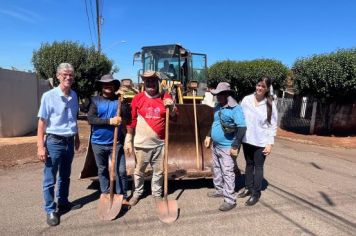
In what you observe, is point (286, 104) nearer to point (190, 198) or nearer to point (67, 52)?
point (67, 52)

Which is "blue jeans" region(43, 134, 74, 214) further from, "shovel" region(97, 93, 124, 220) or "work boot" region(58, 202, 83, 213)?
"shovel" region(97, 93, 124, 220)

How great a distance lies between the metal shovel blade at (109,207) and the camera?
182 inches

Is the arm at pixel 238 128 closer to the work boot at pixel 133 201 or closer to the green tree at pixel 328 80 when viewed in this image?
the work boot at pixel 133 201

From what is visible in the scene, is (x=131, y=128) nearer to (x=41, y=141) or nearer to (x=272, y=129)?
(x=41, y=141)

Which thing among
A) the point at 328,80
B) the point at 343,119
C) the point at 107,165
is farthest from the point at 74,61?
the point at 107,165

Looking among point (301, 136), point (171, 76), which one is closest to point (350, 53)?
point (301, 136)

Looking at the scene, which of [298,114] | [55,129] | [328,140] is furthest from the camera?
[298,114]

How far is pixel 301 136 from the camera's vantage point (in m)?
15.5

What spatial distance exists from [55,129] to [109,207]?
3.78ft

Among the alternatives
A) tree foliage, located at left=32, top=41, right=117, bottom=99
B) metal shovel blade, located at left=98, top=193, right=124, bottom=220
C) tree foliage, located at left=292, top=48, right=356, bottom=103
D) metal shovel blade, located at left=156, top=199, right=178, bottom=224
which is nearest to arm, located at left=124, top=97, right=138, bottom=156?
metal shovel blade, located at left=98, top=193, right=124, bottom=220

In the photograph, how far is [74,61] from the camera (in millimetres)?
19828

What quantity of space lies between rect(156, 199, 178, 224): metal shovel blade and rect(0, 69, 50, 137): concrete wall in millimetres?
7725

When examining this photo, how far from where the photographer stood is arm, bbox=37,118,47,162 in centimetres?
431

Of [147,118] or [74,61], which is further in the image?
[74,61]
